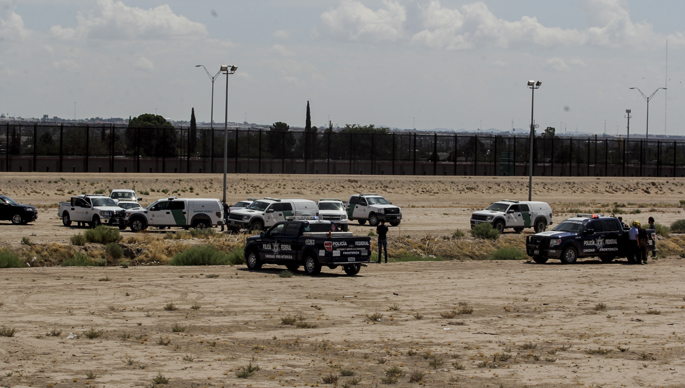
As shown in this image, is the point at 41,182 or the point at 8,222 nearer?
the point at 8,222

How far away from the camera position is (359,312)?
1905 cm

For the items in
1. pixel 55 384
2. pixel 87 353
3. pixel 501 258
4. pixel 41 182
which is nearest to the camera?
pixel 55 384

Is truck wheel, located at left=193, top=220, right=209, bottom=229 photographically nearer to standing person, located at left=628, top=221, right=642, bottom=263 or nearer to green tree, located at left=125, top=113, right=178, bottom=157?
standing person, located at left=628, top=221, right=642, bottom=263

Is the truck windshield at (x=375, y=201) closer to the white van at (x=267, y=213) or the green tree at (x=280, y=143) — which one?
the white van at (x=267, y=213)

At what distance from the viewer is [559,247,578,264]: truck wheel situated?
102ft

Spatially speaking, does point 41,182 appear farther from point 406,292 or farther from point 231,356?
point 231,356

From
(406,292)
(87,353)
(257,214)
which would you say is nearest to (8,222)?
(257,214)

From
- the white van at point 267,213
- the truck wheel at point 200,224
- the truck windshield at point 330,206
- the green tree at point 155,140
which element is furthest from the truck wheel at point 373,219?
the green tree at point 155,140

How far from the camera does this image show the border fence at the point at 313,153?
78750mm

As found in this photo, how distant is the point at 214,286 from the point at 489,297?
7.58 m

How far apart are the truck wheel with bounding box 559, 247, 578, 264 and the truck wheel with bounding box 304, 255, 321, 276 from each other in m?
10.7

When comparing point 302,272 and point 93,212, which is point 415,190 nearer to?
point 93,212

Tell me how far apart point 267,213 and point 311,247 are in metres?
13.3

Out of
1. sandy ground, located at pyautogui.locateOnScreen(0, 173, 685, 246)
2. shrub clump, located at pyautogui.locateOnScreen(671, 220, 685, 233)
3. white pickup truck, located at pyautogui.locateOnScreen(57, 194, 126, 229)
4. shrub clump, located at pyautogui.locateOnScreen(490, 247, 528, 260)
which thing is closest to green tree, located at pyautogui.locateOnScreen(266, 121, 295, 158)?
sandy ground, located at pyautogui.locateOnScreen(0, 173, 685, 246)
